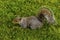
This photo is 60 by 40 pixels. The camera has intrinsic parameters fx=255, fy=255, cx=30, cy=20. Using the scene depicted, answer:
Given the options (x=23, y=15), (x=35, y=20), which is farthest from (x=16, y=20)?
(x=23, y=15)

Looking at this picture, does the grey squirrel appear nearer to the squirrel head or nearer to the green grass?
the squirrel head

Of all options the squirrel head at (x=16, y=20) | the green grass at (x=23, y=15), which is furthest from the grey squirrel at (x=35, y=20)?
the green grass at (x=23, y=15)

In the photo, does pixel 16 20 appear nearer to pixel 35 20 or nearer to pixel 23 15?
pixel 35 20

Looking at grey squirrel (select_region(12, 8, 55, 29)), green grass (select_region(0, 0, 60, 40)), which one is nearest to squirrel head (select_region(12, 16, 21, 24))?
grey squirrel (select_region(12, 8, 55, 29))

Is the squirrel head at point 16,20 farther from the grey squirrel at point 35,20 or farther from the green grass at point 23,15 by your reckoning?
the green grass at point 23,15

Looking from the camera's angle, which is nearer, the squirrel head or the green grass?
the green grass

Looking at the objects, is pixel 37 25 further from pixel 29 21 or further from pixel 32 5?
pixel 32 5
